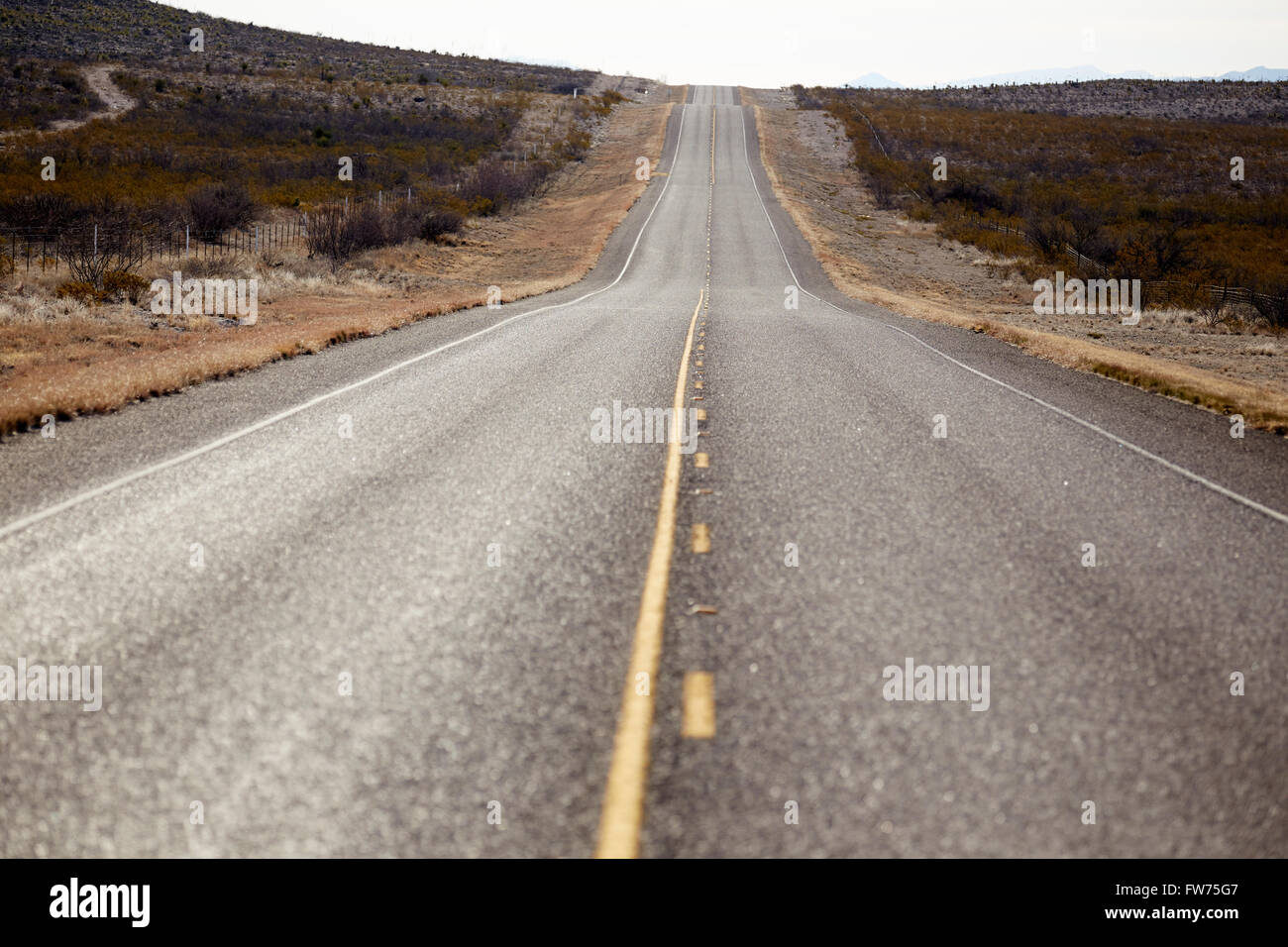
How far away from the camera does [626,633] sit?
4371 millimetres

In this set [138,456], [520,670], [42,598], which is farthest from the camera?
[138,456]

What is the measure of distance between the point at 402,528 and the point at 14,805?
3.05m

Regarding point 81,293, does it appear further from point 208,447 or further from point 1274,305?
point 1274,305

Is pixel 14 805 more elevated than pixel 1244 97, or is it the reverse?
pixel 1244 97

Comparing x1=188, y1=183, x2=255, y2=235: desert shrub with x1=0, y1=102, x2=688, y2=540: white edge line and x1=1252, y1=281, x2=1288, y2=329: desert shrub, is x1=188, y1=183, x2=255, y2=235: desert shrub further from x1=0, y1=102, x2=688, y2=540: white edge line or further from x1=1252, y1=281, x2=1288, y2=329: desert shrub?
x1=1252, y1=281, x2=1288, y2=329: desert shrub

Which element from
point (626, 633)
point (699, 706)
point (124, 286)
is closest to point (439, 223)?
point (124, 286)

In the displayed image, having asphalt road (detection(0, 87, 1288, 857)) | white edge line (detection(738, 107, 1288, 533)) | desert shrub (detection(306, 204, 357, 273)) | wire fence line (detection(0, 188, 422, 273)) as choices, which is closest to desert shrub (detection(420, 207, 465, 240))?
wire fence line (detection(0, 188, 422, 273))

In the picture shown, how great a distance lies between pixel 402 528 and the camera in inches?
232

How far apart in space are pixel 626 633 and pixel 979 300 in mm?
32849

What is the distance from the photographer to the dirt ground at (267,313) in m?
10.7
